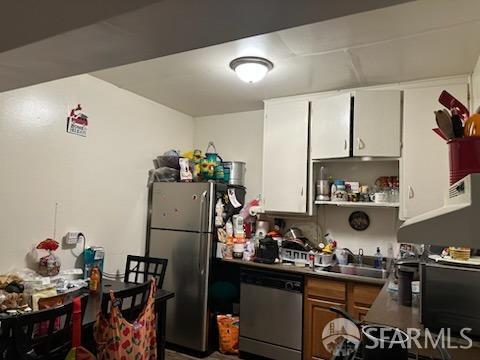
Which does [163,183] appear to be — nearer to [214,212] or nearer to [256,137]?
[214,212]

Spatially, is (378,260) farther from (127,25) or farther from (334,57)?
(127,25)

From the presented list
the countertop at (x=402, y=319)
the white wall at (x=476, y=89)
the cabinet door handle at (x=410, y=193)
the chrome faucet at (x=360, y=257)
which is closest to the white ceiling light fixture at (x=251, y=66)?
the white wall at (x=476, y=89)

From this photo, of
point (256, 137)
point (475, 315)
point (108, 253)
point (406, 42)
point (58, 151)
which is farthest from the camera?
point (256, 137)

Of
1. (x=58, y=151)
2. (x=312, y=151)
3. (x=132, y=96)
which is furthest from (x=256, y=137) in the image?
(x=58, y=151)

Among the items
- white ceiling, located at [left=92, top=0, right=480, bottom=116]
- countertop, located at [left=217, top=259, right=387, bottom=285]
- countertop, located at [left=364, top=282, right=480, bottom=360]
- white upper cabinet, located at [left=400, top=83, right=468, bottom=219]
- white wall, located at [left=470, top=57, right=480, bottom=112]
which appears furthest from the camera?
white upper cabinet, located at [left=400, top=83, right=468, bottom=219]

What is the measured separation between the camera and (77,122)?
107 inches

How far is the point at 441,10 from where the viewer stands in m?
1.77

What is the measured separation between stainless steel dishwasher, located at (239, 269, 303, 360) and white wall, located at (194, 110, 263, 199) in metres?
1.09

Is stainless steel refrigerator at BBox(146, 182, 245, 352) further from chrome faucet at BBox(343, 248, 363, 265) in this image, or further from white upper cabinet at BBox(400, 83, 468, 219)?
white upper cabinet at BBox(400, 83, 468, 219)

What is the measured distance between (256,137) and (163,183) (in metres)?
1.17

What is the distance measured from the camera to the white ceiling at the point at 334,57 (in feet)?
6.19

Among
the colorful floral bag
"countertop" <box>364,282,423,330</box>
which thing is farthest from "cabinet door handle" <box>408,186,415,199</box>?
the colorful floral bag

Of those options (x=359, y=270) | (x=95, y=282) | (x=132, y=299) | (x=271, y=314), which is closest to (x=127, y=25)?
(x=132, y=299)

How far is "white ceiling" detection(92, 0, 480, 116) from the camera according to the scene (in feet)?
6.19
